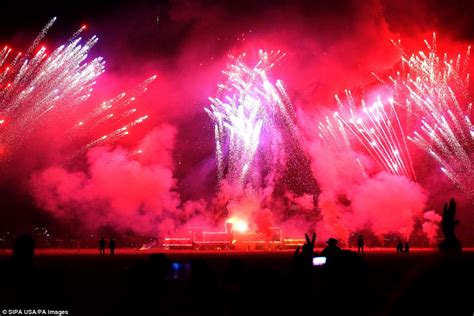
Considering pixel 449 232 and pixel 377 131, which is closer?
pixel 449 232

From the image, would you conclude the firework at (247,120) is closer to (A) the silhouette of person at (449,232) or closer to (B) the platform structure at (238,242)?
(B) the platform structure at (238,242)

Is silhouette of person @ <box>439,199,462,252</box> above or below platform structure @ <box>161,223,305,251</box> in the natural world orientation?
above

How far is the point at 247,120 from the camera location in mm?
32188

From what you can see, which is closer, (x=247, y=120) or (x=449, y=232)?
(x=449, y=232)

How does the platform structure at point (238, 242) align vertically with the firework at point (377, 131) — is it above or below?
below

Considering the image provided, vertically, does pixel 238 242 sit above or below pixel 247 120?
below

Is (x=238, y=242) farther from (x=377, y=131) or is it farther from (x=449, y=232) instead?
(x=449, y=232)

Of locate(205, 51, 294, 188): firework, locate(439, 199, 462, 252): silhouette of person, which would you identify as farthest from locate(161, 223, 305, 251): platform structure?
locate(439, 199, 462, 252): silhouette of person

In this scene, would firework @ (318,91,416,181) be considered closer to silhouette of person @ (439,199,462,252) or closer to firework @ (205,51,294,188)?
firework @ (205,51,294,188)

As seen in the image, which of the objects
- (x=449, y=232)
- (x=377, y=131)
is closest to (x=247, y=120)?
(x=377, y=131)

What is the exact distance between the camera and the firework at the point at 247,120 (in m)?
31.2

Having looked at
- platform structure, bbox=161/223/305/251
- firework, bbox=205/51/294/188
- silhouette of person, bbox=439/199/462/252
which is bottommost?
platform structure, bbox=161/223/305/251

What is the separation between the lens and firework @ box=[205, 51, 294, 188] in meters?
31.2

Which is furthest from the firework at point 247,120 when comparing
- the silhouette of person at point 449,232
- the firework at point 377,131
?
the silhouette of person at point 449,232
